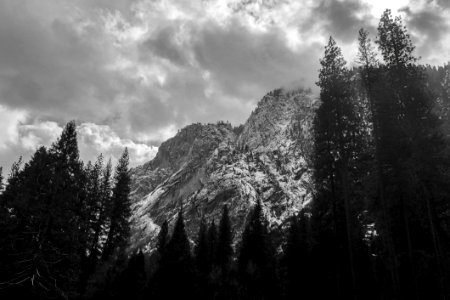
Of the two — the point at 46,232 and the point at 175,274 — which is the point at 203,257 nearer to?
the point at 175,274

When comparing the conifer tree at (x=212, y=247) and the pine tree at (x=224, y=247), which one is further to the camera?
the conifer tree at (x=212, y=247)

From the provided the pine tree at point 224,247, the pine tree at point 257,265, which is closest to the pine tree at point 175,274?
the pine tree at point 257,265

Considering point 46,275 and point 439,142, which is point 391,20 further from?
point 46,275

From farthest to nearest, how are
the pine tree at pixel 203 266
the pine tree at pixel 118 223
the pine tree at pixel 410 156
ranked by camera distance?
the pine tree at pixel 203 266 → the pine tree at pixel 118 223 → the pine tree at pixel 410 156

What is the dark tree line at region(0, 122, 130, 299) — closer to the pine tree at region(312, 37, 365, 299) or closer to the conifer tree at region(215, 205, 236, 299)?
the pine tree at region(312, 37, 365, 299)

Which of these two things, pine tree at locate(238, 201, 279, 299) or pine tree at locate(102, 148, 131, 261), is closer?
pine tree at locate(102, 148, 131, 261)

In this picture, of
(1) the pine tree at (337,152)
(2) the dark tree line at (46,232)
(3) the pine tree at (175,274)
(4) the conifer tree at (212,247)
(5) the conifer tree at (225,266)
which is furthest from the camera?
(4) the conifer tree at (212,247)

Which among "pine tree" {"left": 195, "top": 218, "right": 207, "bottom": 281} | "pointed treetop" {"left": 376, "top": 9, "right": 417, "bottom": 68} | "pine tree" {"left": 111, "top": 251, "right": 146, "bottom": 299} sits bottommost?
"pine tree" {"left": 111, "top": 251, "right": 146, "bottom": 299}

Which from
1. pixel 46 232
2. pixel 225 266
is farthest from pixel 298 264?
pixel 46 232

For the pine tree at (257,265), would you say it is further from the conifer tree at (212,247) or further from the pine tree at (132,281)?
the pine tree at (132,281)

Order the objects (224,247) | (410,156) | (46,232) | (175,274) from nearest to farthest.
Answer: (410,156) < (46,232) < (175,274) < (224,247)

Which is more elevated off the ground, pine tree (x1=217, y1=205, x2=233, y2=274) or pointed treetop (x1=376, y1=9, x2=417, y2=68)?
pointed treetop (x1=376, y1=9, x2=417, y2=68)

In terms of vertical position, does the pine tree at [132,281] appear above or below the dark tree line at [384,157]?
below

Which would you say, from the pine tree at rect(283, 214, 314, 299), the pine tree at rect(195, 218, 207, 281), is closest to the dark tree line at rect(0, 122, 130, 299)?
Result: the pine tree at rect(283, 214, 314, 299)
